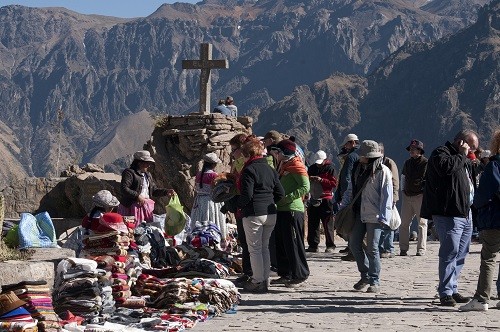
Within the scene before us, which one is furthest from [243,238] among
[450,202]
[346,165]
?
[346,165]

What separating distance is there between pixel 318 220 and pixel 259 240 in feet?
19.3

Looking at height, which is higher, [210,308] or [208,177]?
[208,177]

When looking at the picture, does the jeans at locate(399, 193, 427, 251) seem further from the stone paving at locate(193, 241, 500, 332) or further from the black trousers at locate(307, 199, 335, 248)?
the stone paving at locate(193, 241, 500, 332)

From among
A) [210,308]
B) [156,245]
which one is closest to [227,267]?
[156,245]

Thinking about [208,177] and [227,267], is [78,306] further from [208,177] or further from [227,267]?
[208,177]

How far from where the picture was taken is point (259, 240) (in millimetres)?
11555

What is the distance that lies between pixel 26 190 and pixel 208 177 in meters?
9.71

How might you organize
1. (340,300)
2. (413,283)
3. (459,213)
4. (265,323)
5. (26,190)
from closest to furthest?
1. (265,323)
2. (459,213)
3. (340,300)
4. (413,283)
5. (26,190)

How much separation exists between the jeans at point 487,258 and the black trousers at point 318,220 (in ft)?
22.8

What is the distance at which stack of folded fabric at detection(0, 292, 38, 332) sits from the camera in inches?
318

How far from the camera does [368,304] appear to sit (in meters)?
10.9

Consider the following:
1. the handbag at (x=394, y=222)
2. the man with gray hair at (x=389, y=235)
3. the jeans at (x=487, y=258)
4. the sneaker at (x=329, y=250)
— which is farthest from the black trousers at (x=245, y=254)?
the sneaker at (x=329, y=250)

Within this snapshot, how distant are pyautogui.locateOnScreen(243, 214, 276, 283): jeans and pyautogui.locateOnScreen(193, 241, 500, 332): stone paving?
28 cm

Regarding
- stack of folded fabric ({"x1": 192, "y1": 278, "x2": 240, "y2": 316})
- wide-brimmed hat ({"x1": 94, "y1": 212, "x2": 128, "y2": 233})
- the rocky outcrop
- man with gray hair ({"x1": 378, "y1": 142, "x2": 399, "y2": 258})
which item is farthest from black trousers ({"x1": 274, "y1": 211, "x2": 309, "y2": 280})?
the rocky outcrop
